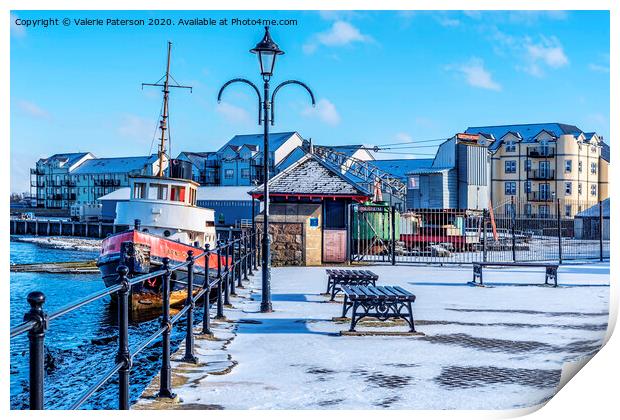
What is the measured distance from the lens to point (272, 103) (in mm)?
10266

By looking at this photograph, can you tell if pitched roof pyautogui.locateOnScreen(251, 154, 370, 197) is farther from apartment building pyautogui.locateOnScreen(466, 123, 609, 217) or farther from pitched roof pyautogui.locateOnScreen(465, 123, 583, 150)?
pitched roof pyautogui.locateOnScreen(465, 123, 583, 150)

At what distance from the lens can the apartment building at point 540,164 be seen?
5009 centimetres

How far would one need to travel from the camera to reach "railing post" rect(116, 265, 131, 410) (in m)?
4.20

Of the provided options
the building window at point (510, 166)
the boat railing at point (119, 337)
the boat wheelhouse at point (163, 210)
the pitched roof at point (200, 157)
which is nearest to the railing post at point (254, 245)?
the boat wheelhouse at point (163, 210)

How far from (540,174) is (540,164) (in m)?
0.77

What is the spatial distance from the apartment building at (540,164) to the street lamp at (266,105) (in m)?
41.4

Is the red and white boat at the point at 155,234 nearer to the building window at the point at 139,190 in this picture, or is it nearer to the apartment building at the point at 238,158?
the building window at the point at 139,190

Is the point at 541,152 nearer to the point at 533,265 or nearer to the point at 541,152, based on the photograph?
the point at 541,152

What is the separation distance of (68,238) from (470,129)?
29.5 metres

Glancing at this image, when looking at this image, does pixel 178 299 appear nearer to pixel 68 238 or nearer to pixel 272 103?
pixel 272 103

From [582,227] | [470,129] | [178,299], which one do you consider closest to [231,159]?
[470,129]

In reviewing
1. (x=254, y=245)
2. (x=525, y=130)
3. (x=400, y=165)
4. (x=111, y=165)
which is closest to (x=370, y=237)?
(x=254, y=245)

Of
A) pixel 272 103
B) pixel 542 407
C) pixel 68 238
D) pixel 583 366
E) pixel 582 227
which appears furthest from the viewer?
pixel 68 238

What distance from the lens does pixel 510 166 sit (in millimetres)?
54625
